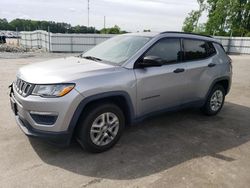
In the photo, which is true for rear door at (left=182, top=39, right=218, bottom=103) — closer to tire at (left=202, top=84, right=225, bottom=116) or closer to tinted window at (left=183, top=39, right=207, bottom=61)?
tinted window at (left=183, top=39, right=207, bottom=61)

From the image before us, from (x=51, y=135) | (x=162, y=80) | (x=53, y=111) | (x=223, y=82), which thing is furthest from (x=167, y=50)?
(x=51, y=135)

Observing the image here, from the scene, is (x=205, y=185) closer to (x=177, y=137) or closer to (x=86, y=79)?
(x=177, y=137)

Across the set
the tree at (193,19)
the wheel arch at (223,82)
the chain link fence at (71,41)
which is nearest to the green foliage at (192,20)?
the tree at (193,19)

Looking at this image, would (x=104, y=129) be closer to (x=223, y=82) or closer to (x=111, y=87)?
(x=111, y=87)

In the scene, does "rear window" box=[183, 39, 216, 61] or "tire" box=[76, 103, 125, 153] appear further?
"rear window" box=[183, 39, 216, 61]

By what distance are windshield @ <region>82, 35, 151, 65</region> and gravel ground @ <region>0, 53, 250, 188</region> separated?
135 centimetres

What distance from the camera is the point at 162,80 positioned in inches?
162

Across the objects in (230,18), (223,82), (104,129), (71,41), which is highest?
(230,18)

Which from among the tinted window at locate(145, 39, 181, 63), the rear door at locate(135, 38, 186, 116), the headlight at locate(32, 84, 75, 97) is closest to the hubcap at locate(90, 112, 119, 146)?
the rear door at locate(135, 38, 186, 116)

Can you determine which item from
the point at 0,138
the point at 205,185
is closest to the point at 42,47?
Result: the point at 0,138

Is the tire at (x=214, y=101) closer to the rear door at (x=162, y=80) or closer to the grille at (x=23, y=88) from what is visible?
the rear door at (x=162, y=80)

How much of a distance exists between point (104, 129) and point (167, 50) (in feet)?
5.89

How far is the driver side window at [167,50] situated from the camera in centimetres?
415

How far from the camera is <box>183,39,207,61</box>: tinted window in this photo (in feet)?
15.4
